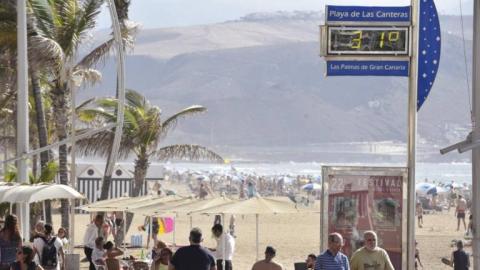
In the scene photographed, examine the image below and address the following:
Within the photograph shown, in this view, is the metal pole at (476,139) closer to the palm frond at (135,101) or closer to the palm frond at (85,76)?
the palm frond at (85,76)

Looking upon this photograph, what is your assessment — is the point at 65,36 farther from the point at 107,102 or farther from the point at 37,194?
the point at 37,194

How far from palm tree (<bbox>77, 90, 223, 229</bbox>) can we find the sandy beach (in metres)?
2.55

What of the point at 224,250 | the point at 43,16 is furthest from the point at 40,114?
the point at 224,250

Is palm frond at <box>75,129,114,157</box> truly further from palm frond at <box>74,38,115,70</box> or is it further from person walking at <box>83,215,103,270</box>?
person walking at <box>83,215,103,270</box>

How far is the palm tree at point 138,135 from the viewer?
1248 inches

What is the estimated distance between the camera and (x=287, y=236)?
3772 cm

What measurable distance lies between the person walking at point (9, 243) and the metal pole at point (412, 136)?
16.1 ft

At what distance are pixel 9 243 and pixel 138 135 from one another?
19.0 meters

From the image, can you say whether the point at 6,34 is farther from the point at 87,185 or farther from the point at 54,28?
the point at 87,185

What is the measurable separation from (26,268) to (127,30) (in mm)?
18449

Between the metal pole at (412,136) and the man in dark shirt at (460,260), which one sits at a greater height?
the metal pole at (412,136)

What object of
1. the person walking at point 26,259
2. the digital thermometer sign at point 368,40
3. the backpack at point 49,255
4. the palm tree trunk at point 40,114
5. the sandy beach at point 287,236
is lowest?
the sandy beach at point 287,236

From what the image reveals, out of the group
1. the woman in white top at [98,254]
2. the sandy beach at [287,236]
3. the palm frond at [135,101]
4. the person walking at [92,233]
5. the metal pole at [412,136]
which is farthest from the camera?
the palm frond at [135,101]

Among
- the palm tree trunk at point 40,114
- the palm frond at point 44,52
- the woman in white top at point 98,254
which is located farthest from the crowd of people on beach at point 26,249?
the palm tree trunk at point 40,114
